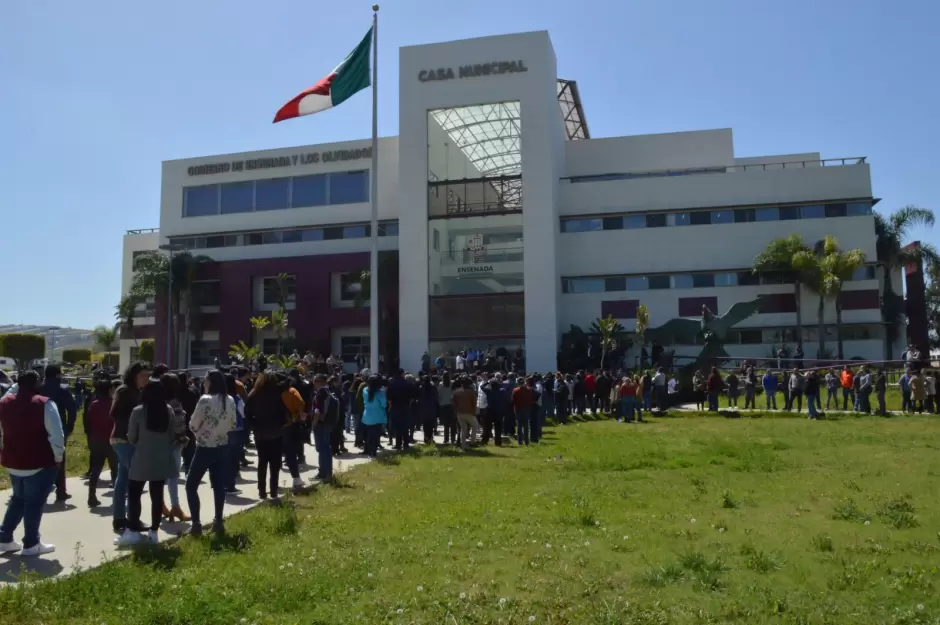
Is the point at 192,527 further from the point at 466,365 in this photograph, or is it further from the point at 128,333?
the point at 128,333

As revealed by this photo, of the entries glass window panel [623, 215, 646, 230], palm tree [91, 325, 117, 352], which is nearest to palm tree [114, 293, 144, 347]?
palm tree [91, 325, 117, 352]

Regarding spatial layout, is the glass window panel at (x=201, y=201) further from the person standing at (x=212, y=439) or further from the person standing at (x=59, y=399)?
the person standing at (x=212, y=439)

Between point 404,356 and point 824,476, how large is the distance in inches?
1197

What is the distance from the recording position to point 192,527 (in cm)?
814

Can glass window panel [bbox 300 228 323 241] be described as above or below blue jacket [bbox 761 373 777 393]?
above

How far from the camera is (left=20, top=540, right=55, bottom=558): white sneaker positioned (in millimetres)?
7121

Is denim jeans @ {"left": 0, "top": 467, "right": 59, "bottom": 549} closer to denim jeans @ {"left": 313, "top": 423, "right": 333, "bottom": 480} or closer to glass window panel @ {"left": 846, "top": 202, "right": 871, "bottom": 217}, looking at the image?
denim jeans @ {"left": 313, "top": 423, "right": 333, "bottom": 480}

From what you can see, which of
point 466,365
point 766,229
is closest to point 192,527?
point 466,365

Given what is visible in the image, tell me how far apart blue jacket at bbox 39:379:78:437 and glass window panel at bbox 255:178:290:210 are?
37.1 m

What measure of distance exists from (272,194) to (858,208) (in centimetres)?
3441

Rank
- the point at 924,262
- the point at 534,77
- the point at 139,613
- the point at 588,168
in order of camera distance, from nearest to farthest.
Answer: the point at 139,613 → the point at 534,77 → the point at 924,262 → the point at 588,168

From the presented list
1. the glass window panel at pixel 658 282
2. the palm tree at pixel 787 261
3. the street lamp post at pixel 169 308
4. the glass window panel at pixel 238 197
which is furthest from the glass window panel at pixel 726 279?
the street lamp post at pixel 169 308

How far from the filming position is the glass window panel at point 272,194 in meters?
47.2

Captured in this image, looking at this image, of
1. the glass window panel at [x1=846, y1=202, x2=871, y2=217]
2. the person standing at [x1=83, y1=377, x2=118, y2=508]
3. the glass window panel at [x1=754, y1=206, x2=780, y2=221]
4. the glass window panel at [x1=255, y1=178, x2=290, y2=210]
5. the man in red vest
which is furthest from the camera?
the glass window panel at [x1=255, y1=178, x2=290, y2=210]
